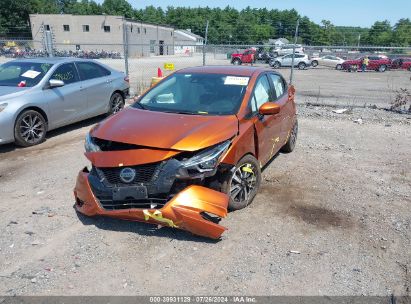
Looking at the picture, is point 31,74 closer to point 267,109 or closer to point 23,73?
point 23,73

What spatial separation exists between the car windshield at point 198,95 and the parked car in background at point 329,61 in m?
37.0

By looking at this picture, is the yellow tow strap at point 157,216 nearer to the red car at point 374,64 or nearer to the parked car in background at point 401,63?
the red car at point 374,64

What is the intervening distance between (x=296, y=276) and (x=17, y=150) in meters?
5.65

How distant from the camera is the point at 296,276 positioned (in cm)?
321

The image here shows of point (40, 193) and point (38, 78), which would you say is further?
point (38, 78)

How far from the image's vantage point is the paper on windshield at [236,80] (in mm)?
4797

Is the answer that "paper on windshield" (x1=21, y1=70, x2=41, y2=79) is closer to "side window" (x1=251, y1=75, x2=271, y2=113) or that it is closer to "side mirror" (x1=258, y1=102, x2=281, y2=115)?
"side window" (x1=251, y1=75, x2=271, y2=113)

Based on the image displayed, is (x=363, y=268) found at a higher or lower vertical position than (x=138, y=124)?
lower

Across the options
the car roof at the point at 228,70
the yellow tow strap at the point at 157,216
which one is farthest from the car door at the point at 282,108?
the yellow tow strap at the point at 157,216

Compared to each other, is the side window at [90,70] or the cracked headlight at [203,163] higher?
the side window at [90,70]

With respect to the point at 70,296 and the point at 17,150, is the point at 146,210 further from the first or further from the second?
the point at 17,150

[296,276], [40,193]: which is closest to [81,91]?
[40,193]

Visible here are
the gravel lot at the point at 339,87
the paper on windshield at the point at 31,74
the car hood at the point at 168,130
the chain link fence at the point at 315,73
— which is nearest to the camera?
the car hood at the point at 168,130

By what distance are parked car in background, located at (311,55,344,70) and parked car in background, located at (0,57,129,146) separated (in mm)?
34725
